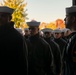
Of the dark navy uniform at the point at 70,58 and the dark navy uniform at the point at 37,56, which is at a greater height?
the dark navy uniform at the point at 70,58

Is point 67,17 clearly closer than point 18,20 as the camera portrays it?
Yes

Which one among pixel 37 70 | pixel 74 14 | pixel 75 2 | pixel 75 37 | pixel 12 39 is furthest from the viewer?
pixel 37 70

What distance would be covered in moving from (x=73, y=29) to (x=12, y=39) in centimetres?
100

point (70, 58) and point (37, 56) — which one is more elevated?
point (70, 58)

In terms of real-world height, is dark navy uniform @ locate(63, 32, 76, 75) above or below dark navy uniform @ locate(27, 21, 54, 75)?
above

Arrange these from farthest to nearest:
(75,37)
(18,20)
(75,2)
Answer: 1. (18,20)
2. (75,2)
3. (75,37)

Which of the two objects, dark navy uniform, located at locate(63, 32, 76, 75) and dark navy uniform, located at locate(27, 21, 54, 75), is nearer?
dark navy uniform, located at locate(63, 32, 76, 75)

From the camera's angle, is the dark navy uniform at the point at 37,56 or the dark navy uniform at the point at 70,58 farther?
the dark navy uniform at the point at 37,56

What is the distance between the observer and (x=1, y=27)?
217 inches

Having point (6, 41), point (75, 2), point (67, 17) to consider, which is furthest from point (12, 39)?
point (75, 2)

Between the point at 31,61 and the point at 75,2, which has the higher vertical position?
the point at 75,2

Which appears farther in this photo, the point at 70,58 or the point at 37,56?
the point at 37,56

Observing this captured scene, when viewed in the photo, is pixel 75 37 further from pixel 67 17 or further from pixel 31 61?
pixel 31 61

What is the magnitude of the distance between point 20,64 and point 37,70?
245 centimetres
